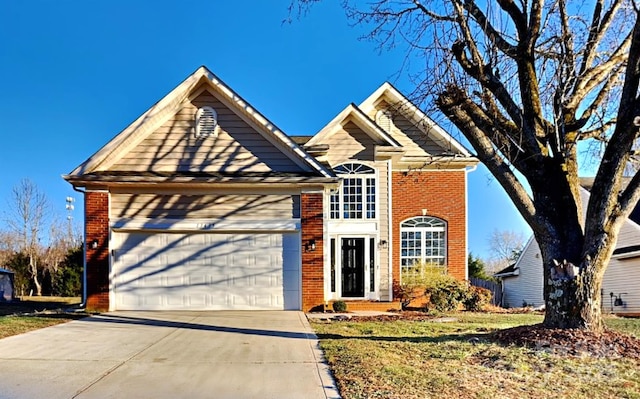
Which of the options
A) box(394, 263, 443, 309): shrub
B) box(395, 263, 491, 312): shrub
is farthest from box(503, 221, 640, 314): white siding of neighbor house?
box(394, 263, 443, 309): shrub

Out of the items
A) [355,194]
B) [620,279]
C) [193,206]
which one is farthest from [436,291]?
[620,279]

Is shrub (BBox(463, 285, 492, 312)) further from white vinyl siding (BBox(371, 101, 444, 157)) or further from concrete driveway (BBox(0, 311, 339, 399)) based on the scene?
concrete driveway (BBox(0, 311, 339, 399))

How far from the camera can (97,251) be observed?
12.2m

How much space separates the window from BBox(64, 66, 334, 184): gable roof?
4.92 m

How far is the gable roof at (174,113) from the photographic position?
12.4 metres

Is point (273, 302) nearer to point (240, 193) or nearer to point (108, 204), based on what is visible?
point (240, 193)

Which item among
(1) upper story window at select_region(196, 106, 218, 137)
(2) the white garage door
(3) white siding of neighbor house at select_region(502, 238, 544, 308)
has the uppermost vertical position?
(1) upper story window at select_region(196, 106, 218, 137)

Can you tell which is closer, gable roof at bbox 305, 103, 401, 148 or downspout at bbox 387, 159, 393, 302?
gable roof at bbox 305, 103, 401, 148

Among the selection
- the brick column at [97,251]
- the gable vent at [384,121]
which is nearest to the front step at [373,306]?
the gable vent at [384,121]

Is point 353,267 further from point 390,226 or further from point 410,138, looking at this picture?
point 410,138

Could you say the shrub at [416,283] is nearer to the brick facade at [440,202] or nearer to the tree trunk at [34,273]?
the brick facade at [440,202]

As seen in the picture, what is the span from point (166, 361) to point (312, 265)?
611 cm

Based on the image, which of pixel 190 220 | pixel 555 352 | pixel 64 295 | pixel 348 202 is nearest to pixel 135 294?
pixel 190 220

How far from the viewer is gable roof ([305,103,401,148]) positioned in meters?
15.0
